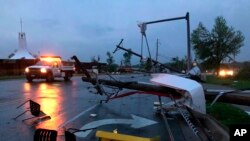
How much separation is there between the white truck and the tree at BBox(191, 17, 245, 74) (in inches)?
1284

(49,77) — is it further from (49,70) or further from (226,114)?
(226,114)

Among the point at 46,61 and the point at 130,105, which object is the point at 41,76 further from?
the point at 130,105

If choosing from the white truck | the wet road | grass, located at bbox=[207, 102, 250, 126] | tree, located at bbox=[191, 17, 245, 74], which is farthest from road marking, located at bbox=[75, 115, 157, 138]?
tree, located at bbox=[191, 17, 245, 74]

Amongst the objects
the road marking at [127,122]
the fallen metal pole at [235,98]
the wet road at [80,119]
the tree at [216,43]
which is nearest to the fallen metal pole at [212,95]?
the fallen metal pole at [235,98]

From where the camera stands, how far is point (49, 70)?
4172 cm

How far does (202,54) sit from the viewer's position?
73938 millimetres

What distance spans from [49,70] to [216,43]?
37.5 metres

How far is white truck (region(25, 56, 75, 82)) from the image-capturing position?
40.9 meters

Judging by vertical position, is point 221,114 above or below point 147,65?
below

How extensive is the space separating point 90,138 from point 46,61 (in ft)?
116

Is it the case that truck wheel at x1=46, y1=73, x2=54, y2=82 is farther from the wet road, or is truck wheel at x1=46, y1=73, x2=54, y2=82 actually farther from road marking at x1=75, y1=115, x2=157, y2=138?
road marking at x1=75, y1=115, x2=157, y2=138

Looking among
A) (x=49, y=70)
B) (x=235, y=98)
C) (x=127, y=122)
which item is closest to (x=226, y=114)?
(x=127, y=122)

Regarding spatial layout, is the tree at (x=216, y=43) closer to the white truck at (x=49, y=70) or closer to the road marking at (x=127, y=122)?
the white truck at (x=49, y=70)

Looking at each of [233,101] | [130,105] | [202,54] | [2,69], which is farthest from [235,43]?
[233,101]
